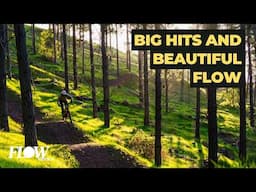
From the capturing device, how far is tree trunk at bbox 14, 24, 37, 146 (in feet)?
55.0

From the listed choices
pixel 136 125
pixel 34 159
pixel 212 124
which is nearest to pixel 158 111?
pixel 212 124

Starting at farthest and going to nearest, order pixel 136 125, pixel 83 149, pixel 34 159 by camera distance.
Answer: pixel 136 125 < pixel 83 149 < pixel 34 159

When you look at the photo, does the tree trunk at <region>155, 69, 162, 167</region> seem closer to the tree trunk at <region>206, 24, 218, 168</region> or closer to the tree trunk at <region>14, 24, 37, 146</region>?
the tree trunk at <region>206, 24, 218, 168</region>

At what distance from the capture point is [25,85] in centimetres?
1695

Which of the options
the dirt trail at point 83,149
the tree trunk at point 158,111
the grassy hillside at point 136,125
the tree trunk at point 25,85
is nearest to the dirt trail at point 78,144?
the dirt trail at point 83,149

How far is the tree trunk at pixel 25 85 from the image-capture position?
1677 centimetres

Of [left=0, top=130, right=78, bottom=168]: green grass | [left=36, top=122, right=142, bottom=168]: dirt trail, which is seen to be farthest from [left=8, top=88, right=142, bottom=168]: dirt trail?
[left=0, top=130, right=78, bottom=168]: green grass

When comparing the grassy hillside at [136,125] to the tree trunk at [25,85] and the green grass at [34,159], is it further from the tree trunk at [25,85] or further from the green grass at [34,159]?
the tree trunk at [25,85]

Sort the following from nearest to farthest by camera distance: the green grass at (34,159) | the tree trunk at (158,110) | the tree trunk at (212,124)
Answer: the green grass at (34,159) < the tree trunk at (212,124) < the tree trunk at (158,110)

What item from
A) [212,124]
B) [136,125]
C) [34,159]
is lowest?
[136,125]

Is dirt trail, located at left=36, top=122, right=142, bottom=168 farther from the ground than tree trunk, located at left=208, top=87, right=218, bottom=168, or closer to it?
closer to it

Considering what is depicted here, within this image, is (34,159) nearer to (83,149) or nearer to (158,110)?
(83,149)

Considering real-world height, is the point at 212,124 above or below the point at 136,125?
above
